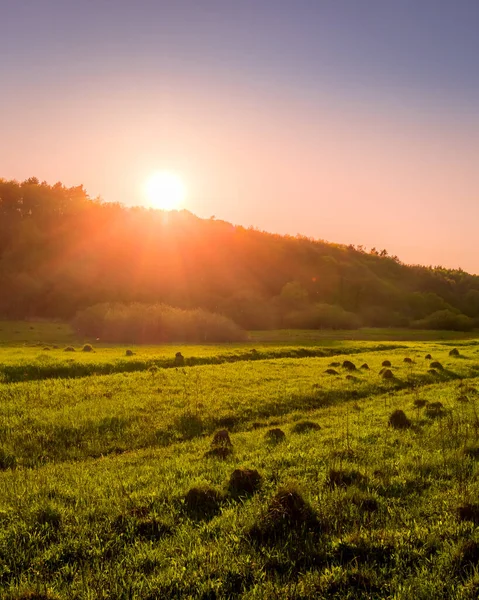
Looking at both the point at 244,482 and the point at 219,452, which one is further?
the point at 219,452

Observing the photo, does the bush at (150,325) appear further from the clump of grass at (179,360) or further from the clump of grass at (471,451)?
the clump of grass at (471,451)

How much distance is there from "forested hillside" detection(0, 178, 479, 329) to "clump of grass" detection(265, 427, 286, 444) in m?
75.1

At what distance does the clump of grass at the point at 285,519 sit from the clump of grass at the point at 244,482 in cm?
124

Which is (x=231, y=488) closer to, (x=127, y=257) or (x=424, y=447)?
(x=424, y=447)

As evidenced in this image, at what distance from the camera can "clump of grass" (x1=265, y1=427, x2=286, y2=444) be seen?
46.1ft

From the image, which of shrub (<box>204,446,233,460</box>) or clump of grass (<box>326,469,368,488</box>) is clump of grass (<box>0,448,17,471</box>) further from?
clump of grass (<box>326,469,368,488</box>)

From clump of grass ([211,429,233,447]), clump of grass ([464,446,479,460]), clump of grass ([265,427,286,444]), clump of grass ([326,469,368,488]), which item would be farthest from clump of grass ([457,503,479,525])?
clump of grass ([211,429,233,447])

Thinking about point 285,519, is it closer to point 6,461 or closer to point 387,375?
point 6,461

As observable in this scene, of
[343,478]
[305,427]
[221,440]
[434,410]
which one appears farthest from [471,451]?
[221,440]

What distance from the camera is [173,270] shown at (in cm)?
10719

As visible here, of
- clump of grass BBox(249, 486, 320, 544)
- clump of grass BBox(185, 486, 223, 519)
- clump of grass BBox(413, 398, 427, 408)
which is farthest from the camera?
clump of grass BBox(413, 398, 427, 408)

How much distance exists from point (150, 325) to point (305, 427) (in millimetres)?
52867

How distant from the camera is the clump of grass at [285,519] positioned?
7789 mm

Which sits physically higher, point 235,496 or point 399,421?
point 399,421
